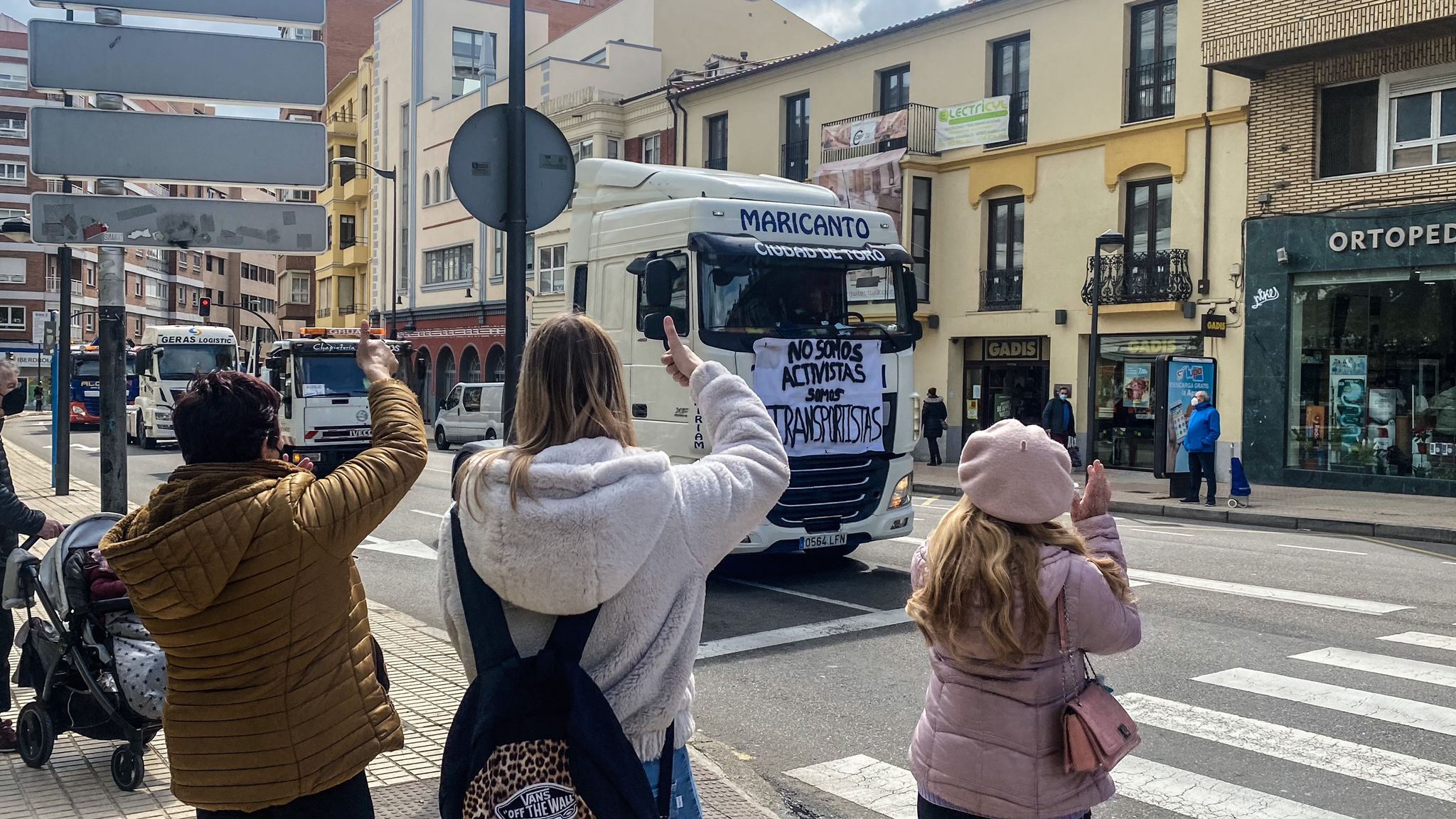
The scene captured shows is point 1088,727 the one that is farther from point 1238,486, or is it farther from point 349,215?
point 349,215

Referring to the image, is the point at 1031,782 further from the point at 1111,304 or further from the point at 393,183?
the point at 393,183

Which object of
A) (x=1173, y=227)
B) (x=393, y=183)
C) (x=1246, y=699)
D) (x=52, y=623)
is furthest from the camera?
(x=393, y=183)

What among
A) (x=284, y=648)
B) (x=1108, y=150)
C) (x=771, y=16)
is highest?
(x=771, y=16)

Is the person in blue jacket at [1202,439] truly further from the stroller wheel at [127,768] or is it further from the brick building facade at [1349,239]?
the stroller wheel at [127,768]

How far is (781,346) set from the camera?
9492 millimetres

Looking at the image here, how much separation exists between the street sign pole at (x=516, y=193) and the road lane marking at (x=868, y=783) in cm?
218

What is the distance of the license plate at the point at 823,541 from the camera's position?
9.59 m

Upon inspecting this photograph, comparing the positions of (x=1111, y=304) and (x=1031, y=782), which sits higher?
(x=1111, y=304)

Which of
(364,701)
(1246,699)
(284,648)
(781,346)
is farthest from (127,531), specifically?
(781,346)

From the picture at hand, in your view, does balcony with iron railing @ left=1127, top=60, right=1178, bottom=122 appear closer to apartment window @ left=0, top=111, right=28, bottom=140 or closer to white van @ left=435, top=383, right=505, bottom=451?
white van @ left=435, top=383, right=505, bottom=451

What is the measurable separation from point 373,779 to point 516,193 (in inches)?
104

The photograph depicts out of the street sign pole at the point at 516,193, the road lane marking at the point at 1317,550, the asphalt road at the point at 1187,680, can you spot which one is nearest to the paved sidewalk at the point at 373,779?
the asphalt road at the point at 1187,680

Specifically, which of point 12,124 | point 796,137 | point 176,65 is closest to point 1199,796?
point 176,65

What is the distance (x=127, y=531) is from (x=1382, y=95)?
20842 mm
